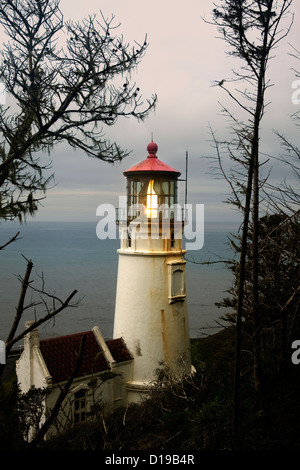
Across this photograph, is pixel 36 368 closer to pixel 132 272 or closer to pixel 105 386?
pixel 105 386

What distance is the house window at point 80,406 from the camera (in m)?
12.0

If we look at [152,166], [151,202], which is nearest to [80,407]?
[151,202]

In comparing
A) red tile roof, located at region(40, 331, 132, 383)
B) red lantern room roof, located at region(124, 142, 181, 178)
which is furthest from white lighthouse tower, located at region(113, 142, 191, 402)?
Result: red tile roof, located at region(40, 331, 132, 383)

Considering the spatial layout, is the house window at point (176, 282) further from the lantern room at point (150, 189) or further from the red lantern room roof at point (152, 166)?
the red lantern room roof at point (152, 166)

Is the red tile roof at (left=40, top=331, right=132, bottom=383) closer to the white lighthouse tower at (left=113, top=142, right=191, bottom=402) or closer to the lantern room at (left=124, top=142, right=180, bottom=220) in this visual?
the white lighthouse tower at (left=113, top=142, right=191, bottom=402)

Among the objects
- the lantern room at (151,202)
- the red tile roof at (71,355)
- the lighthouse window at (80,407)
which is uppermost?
the lantern room at (151,202)

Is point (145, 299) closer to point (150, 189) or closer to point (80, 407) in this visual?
point (150, 189)

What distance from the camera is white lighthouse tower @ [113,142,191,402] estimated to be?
13.5 meters

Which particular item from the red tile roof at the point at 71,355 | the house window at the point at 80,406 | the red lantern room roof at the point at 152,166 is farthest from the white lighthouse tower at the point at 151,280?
the house window at the point at 80,406

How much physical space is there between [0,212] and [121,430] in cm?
684

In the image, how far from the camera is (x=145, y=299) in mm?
13516

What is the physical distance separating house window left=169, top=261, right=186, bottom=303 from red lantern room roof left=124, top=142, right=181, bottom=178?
3.32 meters

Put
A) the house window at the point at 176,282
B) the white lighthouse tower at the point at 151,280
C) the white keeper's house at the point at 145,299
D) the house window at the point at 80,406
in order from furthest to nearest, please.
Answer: the house window at the point at 176,282
the white lighthouse tower at the point at 151,280
the white keeper's house at the point at 145,299
the house window at the point at 80,406

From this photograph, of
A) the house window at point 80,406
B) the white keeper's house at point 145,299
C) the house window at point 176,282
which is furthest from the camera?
the house window at point 176,282
